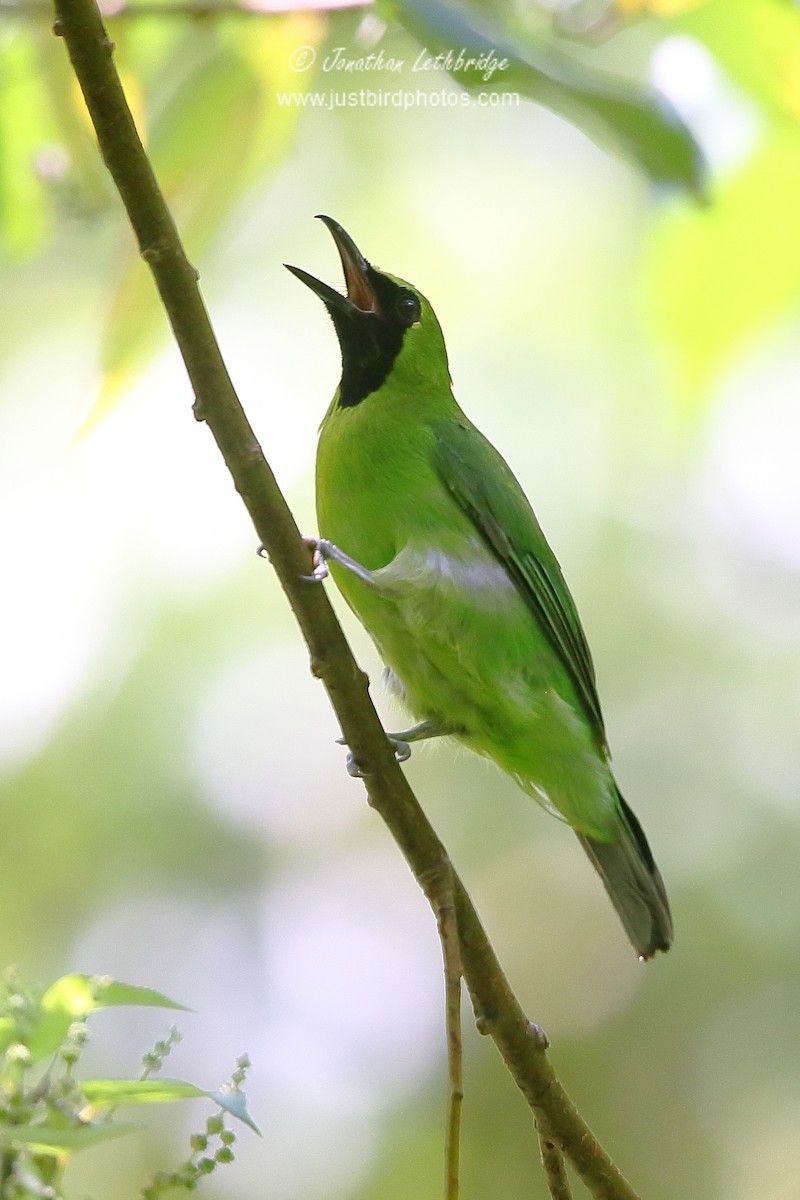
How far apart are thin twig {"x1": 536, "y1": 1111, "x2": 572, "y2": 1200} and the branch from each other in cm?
1

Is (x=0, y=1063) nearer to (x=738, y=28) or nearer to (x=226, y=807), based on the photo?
(x=738, y=28)

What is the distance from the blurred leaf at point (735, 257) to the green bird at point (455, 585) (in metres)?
1.03

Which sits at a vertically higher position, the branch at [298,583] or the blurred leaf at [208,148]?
the blurred leaf at [208,148]

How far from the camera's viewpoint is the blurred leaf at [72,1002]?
5.66 ft

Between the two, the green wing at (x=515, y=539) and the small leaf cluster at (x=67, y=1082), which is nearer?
the small leaf cluster at (x=67, y=1082)

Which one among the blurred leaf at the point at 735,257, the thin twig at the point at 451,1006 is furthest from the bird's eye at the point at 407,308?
the thin twig at the point at 451,1006

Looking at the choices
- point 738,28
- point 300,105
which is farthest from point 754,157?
point 300,105

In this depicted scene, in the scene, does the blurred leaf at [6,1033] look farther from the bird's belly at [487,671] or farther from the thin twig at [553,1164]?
the bird's belly at [487,671]

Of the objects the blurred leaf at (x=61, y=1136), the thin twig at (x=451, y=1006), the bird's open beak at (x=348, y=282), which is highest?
the bird's open beak at (x=348, y=282)

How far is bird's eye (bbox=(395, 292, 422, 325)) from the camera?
4250 mm

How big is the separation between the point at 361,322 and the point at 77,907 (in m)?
3.72

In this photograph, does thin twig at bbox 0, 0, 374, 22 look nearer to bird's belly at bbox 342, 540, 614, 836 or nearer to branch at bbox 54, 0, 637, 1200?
branch at bbox 54, 0, 637, 1200

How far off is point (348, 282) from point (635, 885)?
206 centimetres

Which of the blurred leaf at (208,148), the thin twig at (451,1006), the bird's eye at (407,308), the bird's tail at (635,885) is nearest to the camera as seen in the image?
the thin twig at (451,1006)
